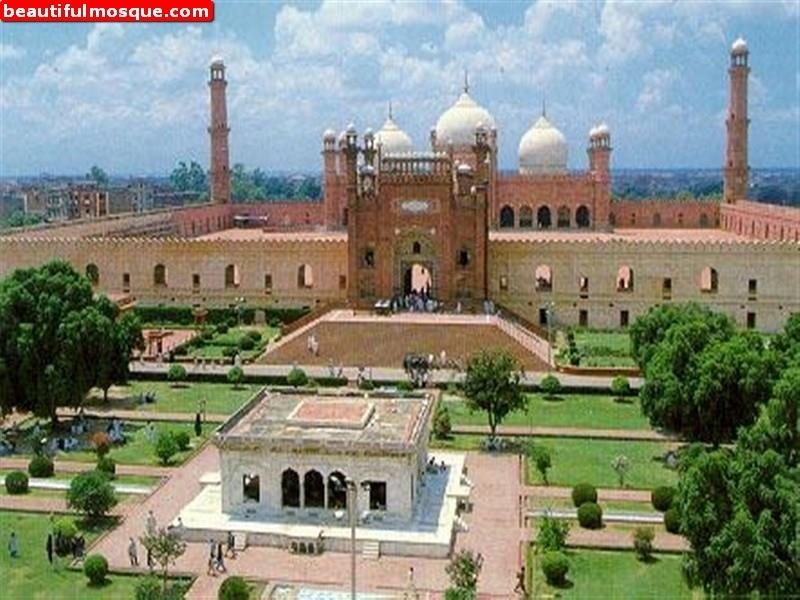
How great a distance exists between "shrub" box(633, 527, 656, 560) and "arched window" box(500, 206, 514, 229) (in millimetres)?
42195

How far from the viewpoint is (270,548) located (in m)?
22.0

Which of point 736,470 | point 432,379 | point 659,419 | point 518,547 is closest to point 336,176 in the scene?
point 432,379

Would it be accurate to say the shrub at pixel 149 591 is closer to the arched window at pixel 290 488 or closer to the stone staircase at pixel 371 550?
the stone staircase at pixel 371 550

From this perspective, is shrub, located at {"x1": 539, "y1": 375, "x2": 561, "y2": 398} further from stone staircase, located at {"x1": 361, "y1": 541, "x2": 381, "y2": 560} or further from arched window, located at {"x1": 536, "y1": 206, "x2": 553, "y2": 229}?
arched window, located at {"x1": 536, "y1": 206, "x2": 553, "y2": 229}

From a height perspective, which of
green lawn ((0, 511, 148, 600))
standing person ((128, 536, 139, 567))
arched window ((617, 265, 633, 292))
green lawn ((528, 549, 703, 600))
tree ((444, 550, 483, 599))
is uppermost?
arched window ((617, 265, 633, 292))

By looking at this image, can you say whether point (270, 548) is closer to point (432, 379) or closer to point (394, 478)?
point (394, 478)

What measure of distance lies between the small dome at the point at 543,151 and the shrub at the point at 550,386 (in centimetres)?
3009

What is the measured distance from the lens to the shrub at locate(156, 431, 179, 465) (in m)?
27.3

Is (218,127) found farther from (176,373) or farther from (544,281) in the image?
(176,373)

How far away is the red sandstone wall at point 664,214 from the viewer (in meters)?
68.6

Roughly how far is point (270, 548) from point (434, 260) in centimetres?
2617

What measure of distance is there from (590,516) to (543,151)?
43467 millimetres

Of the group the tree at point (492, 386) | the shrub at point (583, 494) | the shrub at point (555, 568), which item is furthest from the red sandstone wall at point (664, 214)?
the shrub at point (555, 568)

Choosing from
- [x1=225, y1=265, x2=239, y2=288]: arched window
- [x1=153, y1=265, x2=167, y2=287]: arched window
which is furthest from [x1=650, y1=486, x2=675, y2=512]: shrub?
[x1=153, y1=265, x2=167, y2=287]: arched window
